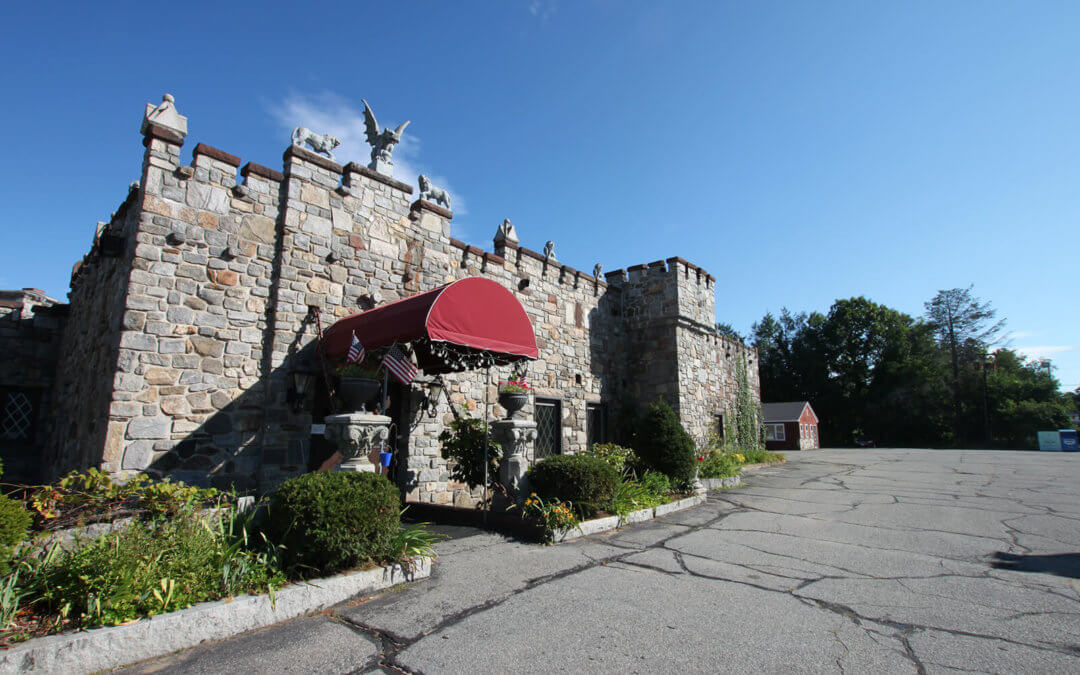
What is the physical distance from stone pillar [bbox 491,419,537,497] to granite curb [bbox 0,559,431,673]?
2.88 metres

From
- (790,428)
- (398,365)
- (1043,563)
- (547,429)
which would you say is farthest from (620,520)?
(790,428)

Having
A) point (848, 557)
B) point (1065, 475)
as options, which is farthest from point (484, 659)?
point (1065, 475)

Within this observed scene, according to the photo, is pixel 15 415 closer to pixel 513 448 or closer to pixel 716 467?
pixel 513 448

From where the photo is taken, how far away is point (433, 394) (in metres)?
9.20

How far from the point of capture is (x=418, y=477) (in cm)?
881

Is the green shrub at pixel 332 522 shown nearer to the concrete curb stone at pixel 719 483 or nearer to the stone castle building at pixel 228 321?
the stone castle building at pixel 228 321

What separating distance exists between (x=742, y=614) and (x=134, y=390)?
7.17 metres

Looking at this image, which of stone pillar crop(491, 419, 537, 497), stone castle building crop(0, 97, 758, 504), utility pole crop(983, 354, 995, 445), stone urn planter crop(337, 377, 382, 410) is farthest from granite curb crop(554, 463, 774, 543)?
utility pole crop(983, 354, 995, 445)

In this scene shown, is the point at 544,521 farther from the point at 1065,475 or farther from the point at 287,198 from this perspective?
the point at 1065,475

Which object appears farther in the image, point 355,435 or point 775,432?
point 775,432

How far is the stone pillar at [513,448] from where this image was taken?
714cm

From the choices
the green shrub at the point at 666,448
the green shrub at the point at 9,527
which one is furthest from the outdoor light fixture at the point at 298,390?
the green shrub at the point at 666,448

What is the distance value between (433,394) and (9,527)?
610cm

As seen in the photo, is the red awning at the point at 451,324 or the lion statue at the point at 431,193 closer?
the red awning at the point at 451,324
